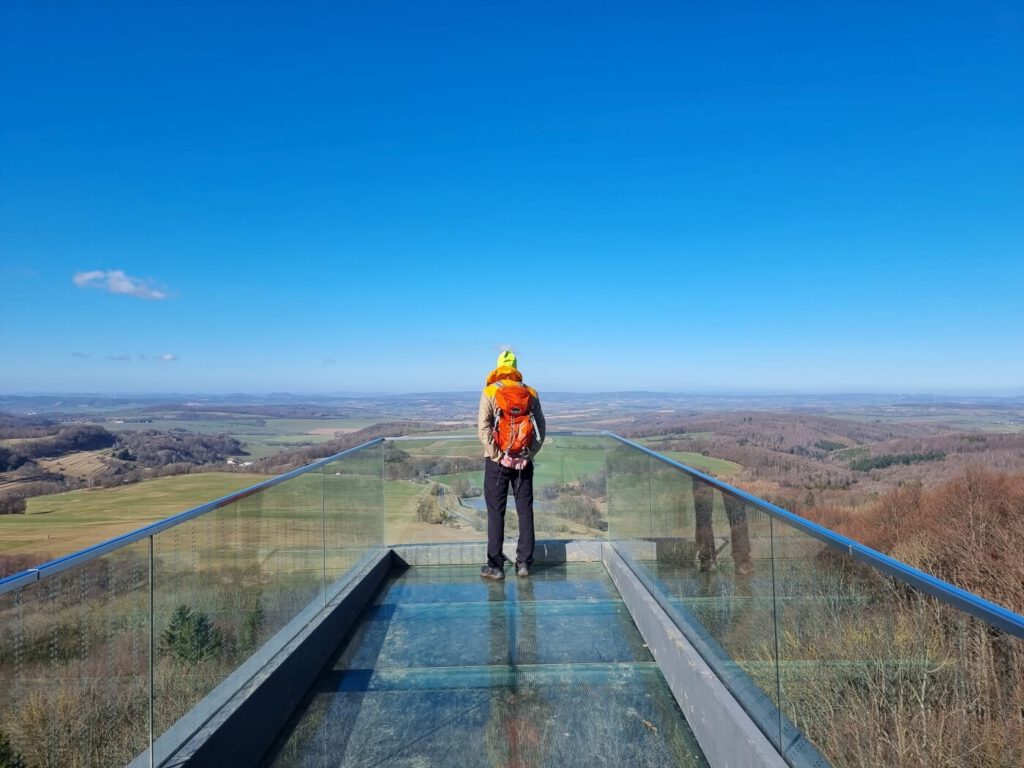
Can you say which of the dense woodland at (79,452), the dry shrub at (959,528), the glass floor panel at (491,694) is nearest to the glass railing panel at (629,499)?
the glass floor panel at (491,694)

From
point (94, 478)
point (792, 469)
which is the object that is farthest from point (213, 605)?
point (94, 478)

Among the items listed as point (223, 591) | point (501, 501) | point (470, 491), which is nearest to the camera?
point (223, 591)

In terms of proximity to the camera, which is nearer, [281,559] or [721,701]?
[721,701]

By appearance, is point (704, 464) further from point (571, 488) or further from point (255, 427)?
point (255, 427)

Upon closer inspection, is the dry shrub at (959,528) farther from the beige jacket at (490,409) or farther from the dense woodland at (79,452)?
the dense woodland at (79,452)

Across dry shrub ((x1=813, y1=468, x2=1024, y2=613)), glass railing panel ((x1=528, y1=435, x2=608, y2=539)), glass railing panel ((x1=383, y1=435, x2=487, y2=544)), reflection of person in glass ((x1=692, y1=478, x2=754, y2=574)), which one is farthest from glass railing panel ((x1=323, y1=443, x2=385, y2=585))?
dry shrub ((x1=813, y1=468, x2=1024, y2=613))

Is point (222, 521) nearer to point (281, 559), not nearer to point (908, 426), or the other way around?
point (281, 559)

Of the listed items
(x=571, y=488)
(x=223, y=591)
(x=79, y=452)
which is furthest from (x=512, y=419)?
(x=79, y=452)
